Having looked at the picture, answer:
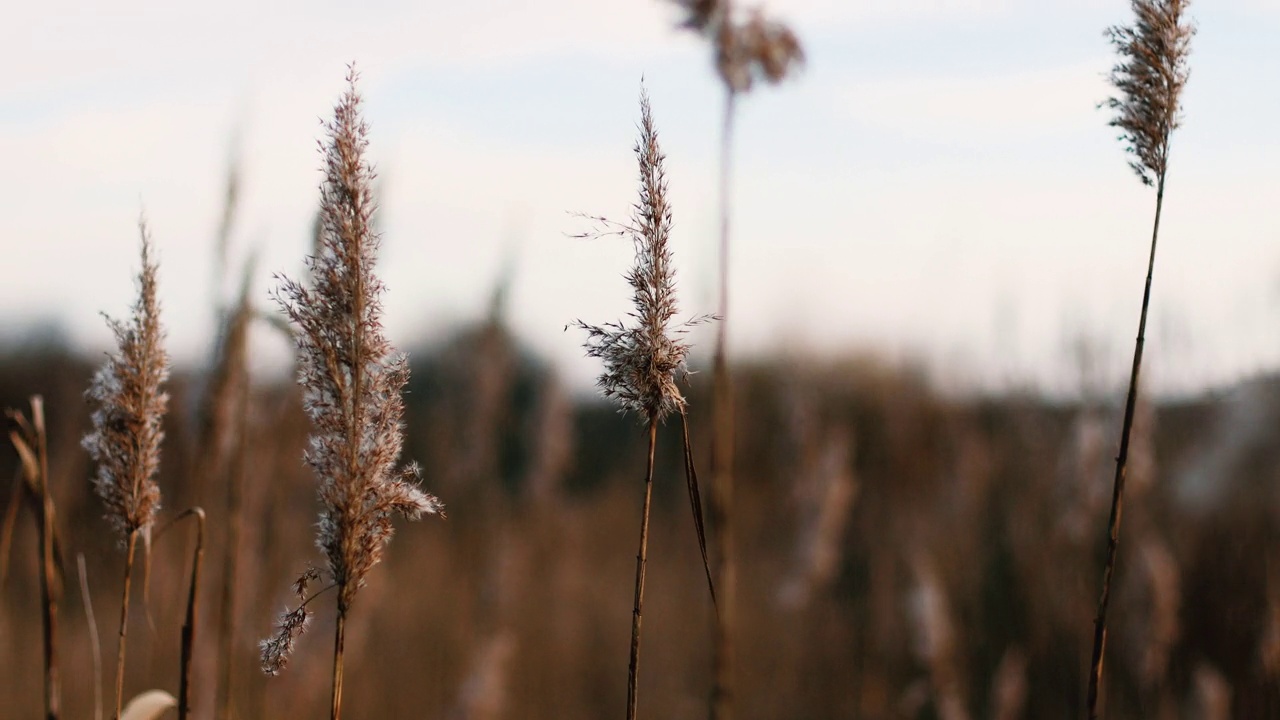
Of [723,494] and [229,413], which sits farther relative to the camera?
[229,413]

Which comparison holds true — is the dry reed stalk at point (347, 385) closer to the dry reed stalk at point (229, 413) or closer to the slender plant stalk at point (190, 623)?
the slender plant stalk at point (190, 623)

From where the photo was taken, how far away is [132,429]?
1.43 metres

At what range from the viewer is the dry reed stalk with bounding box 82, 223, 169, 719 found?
4.64ft

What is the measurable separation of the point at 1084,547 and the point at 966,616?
1041mm

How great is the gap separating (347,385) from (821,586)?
622 centimetres

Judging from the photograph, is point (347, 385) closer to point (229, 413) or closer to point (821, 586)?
point (229, 413)

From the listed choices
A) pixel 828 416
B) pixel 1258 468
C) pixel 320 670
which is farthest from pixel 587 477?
pixel 320 670

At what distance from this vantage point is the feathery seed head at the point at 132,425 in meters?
1.42

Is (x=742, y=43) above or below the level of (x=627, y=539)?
above

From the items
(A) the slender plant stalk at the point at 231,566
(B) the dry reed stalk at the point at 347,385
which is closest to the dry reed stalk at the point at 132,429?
(B) the dry reed stalk at the point at 347,385

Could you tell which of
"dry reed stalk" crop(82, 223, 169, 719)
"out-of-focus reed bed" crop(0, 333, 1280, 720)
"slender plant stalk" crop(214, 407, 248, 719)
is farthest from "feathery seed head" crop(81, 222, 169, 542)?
"out-of-focus reed bed" crop(0, 333, 1280, 720)

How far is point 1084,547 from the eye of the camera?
5.37m

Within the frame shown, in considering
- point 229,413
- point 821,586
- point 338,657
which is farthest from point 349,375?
point 821,586

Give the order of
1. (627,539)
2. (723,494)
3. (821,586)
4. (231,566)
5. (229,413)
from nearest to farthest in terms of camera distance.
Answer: (723,494) < (231,566) < (229,413) < (821,586) < (627,539)
